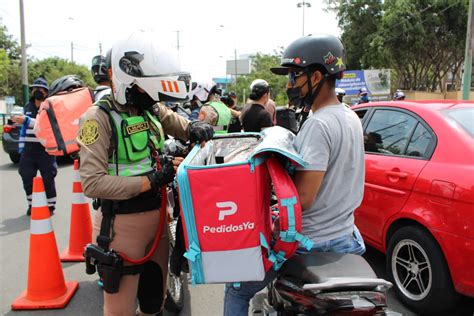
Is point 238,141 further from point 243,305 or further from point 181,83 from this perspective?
point 243,305

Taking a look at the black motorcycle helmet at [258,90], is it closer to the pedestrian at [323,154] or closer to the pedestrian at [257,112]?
the pedestrian at [257,112]

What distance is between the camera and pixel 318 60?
6.61 ft

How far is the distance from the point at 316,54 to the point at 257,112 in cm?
374

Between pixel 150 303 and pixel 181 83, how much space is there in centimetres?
142

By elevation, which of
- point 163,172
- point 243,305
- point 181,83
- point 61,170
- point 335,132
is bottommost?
point 61,170

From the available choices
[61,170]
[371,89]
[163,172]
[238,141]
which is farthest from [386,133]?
[371,89]

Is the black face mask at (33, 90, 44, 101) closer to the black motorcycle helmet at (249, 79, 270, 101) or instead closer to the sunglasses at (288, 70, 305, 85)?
the black motorcycle helmet at (249, 79, 270, 101)

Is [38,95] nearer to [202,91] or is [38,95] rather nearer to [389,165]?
→ [202,91]

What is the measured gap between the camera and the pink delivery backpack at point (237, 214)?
5.39 ft

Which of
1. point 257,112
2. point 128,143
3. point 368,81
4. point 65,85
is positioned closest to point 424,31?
point 368,81

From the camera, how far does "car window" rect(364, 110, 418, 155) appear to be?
3.69m

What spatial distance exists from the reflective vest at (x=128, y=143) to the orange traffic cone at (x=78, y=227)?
2554mm

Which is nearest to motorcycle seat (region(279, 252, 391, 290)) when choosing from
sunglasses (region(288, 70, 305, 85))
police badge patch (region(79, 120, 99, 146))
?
sunglasses (region(288, 70, 305, 85))

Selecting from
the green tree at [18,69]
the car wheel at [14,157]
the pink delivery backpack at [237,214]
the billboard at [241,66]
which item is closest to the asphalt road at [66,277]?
the pink delivery backpack at [237,214]
